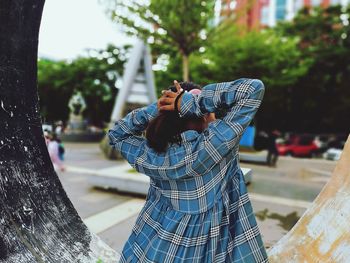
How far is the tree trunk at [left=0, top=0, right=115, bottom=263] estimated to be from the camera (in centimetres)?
189

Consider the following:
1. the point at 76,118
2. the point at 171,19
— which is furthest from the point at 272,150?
the point at 76,118

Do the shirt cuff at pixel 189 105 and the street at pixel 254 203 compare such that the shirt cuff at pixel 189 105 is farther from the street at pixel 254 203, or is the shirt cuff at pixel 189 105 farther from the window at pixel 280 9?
the window at pixel 280 9

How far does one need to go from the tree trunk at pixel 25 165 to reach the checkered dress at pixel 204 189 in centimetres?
88

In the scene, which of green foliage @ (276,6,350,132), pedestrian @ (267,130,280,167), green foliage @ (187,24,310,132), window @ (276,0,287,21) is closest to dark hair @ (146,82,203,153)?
pedestrian @ (267,130,280,167)

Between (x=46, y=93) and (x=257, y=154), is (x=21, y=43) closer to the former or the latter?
(x=257, y=154)

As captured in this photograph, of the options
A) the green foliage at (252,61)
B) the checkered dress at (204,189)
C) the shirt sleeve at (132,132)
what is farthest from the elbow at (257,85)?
the green foliage at (252,61)

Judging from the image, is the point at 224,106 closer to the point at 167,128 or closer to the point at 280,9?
the point at 167,128

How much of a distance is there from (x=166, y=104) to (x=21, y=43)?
1.11m

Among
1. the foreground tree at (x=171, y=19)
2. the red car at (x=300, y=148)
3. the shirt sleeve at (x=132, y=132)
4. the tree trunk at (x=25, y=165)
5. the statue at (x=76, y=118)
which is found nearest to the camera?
the shirt sleeve at (x=132, y=132)

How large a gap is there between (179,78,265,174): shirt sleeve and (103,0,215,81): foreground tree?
24.6 ft

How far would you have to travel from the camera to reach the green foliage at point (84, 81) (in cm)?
2469

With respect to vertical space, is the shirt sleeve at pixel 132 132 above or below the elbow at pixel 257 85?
below

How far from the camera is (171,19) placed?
8359 mm

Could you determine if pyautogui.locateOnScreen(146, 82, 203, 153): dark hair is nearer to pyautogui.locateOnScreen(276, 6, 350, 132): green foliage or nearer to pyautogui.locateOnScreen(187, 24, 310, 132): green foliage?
pyautogui.locateOnScreen(187, 24, 310, 132): green foliage
